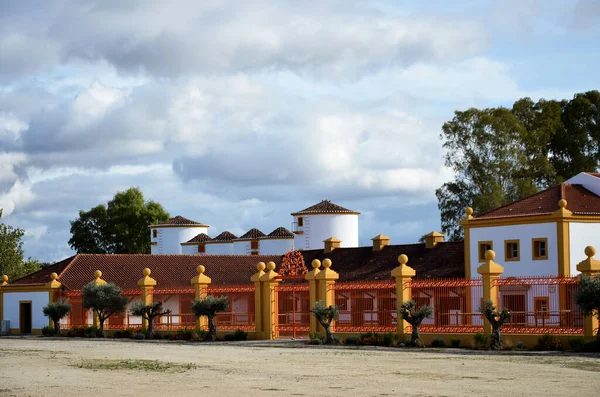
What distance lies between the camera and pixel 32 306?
51.5 metres

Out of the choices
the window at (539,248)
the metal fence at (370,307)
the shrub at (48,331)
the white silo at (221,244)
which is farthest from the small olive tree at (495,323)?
the white silo at (221,244)

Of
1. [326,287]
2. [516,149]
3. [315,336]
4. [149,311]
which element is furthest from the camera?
[516,149]

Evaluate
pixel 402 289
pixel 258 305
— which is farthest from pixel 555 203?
pixel 258 305

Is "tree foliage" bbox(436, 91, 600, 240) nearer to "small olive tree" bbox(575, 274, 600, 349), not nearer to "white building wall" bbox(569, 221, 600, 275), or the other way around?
"white building wall" bbox(569, 221, 600, 275)

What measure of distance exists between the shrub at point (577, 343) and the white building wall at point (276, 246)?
47.5 meters

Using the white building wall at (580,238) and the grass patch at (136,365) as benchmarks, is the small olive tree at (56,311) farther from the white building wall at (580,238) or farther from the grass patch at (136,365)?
the white building wall at (580,238)

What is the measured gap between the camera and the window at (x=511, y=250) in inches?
1788

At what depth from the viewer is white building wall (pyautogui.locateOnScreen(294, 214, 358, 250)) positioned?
70.9 metres

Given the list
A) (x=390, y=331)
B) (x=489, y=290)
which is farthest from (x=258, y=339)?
(x=489, y=290)

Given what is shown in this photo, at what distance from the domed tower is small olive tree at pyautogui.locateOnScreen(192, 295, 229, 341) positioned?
102 ft

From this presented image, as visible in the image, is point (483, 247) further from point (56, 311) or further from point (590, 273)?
point (56, 311)

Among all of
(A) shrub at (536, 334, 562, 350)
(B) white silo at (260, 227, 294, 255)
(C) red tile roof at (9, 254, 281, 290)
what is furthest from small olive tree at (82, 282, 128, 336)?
(B) white silo at (260, 227, 294, 255)

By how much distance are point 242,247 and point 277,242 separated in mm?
3603

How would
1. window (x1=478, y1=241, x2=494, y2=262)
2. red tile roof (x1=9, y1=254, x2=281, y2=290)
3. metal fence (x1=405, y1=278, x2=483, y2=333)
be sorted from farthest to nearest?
red tile roof (x1=9, y1=254, x2=281, y2=290) < window (x1=478, y1=241, x2=494, y2=262) < metal fence (x1=405, y1=278, x2=483, y2=333)
